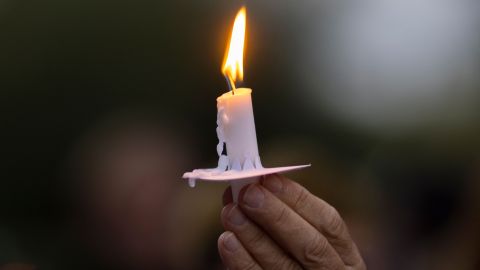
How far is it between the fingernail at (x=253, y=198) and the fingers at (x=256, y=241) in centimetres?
3

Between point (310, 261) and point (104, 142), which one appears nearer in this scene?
point (310, 261)

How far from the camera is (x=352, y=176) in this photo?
134 cm

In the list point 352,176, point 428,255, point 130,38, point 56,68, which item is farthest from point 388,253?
point 56,68

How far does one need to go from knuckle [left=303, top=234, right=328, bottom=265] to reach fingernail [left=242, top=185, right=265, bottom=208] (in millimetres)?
107

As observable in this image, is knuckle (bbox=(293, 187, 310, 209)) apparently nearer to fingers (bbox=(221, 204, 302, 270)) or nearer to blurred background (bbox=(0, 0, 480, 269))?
fingers (bbox=(221, 204, 302, 270))

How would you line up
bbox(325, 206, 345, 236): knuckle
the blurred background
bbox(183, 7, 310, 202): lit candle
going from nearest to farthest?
bbox(183, 7, 310, 202): lit candle, bbox(325, 206, 345, 236): knuckle, the blurred background

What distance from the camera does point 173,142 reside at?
1300mm

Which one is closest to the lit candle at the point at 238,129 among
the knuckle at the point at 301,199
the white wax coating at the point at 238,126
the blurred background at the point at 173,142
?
the white wax coating at the point at 238,126

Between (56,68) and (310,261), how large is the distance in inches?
41.6

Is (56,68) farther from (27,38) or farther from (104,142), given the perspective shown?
(104,142)

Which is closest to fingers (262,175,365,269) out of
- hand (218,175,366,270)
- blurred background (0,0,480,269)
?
hand (218,175,366,270)

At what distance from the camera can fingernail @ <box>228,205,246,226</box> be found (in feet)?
1.84

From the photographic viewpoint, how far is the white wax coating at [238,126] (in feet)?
1.63

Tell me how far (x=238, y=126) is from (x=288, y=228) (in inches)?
6.5
